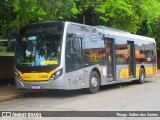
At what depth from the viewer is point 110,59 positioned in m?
18.0

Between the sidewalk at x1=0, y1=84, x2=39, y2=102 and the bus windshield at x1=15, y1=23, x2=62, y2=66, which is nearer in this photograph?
the bus windshield at x1=15, y1=23, x2=62, y2=66

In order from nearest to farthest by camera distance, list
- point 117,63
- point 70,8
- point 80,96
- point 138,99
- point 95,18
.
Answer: point 138,99, point 80,96, point 70,8, point 117,63, point 95,18

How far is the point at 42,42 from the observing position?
14609 millimetres

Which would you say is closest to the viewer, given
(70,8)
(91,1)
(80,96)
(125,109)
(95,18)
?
(125,109)

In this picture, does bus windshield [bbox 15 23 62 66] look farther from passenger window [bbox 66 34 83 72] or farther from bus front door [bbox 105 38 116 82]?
bus front door [bbox 105 38 116 82]

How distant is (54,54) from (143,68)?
9764mm

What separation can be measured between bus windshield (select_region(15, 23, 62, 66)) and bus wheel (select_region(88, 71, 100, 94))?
243cm

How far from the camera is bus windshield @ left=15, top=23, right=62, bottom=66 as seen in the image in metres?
14.2

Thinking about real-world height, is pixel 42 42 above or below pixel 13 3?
below

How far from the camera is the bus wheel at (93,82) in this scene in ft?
51.8

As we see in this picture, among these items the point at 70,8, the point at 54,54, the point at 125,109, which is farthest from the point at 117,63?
the point at 125,109

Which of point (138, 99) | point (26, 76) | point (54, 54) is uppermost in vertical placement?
point (54, 54)

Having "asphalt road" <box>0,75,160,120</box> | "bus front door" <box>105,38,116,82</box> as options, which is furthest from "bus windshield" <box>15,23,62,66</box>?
"bus front door" <box>105,38,116,82</box>

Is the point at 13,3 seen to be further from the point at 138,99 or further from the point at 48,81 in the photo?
the point at 138,99
